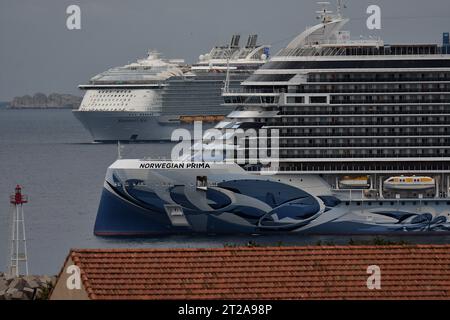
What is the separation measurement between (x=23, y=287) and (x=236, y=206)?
26723 millimetres

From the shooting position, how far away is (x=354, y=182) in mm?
63094

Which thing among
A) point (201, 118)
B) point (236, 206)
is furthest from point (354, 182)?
point (201, 118)

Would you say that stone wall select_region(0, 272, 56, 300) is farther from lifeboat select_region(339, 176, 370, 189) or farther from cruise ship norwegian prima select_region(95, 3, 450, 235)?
lifeboat select_region(339, 176, 370, 189)

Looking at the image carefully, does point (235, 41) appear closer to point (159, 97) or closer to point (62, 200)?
point (159, 97)

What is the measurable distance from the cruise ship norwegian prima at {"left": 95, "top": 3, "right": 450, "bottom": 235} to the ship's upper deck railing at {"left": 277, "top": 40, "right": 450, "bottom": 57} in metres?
0.03

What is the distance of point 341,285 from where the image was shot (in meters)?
27.5

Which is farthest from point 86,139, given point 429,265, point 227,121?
point 429,265

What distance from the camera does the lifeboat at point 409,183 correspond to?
62719 mm

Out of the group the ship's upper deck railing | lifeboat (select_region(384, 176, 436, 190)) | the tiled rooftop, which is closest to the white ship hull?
the ship's upper deck railing

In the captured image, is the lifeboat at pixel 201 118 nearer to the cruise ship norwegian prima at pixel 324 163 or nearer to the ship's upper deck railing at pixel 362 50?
the cruise ship norwegian prima at pixel 324 163

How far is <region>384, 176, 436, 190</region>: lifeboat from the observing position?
206 feet

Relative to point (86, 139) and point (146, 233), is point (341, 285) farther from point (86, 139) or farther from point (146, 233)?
point (86, 139)

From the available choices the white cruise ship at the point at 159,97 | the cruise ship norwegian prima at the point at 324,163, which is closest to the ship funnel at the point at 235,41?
the white cruise ship at the point at 159,97
